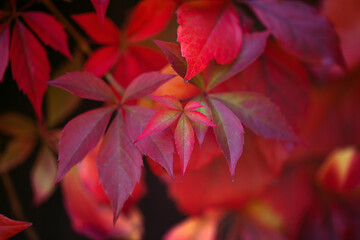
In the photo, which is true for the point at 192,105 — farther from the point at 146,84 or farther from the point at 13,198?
the point at 13,198

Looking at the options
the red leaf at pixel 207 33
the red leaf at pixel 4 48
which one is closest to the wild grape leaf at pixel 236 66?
the red leaf at pixel 207 33

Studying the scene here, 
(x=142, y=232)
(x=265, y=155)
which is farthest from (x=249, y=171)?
(x=142, y=232)

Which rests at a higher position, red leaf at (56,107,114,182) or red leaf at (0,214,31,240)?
red leaf at (56,107,114,182)

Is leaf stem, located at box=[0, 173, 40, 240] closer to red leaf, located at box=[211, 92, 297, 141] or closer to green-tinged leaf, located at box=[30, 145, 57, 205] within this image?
green-tinged leaf, located at box=[30, 145, 57, 205]

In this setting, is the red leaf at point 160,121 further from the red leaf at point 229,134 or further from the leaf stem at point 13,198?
the leaf stem at point 13,198

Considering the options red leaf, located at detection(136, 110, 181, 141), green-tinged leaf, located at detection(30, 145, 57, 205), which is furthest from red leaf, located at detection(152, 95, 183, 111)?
green-tinged leaf, located at detection(30, 145, 57, 205)

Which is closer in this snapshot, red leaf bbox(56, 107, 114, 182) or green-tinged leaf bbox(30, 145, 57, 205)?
red leaf bbox(56, 107, 114, 182)

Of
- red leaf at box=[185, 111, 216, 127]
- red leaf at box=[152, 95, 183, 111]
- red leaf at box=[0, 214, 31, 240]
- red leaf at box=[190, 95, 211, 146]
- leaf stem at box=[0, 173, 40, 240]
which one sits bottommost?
leaf stem at box=[0, 173, 40, 240]

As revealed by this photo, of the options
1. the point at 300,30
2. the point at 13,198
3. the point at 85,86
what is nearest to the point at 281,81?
the point at 300,30
